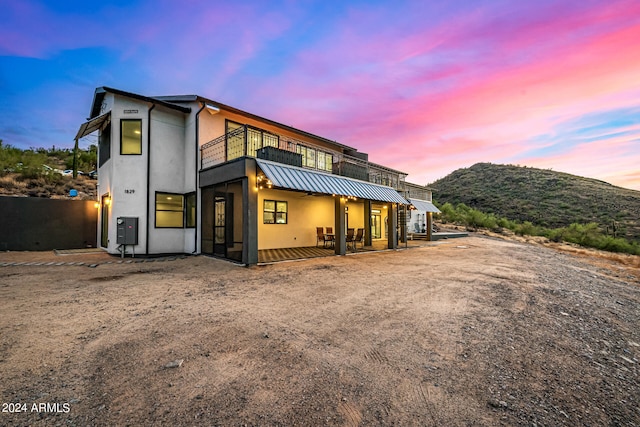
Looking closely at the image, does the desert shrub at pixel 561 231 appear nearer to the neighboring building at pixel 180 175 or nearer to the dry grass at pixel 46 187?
the neighboring building at pixel 180 175

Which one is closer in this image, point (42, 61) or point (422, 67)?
point (422, 67)

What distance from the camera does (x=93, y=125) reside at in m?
12.5

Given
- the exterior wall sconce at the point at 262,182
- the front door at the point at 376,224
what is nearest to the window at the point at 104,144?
the exterior wall sconce at the point at 262,182

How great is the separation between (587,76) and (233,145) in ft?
61.4

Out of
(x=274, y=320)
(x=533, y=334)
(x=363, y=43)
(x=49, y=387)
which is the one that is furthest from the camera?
(x=363, y=43)

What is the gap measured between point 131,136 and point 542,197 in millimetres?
59253

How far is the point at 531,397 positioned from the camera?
2.32 metres

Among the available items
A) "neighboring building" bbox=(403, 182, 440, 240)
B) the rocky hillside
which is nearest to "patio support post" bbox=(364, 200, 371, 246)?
"neighboring building" bbox=(403, 182, 440, 240)

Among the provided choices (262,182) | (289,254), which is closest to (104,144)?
(262,182)

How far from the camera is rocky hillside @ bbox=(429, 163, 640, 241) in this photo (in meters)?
33.5

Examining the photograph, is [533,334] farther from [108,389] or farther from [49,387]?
[49,387]

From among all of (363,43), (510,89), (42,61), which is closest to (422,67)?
(363,43)

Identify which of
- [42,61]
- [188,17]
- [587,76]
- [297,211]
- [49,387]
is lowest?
[49,387]

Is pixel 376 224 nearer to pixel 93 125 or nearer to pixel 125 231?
pixel 125 231
